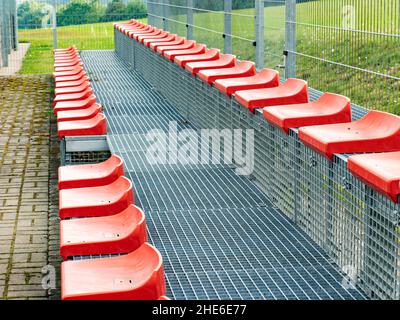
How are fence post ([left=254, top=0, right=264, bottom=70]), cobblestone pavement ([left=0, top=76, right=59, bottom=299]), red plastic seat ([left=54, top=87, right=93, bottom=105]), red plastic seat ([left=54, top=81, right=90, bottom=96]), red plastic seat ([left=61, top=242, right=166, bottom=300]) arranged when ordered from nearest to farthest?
red plastic seat ([left=61, top=242, right=166, bottom=300])
cobblestone pavement ([left=0, top=76, right=59, bottom=299])
fence post ([left=254, top=0, right=264, bottom=70])
red plastic seat ([left=54, top=87, right=93, bottom=105])
red plastic seat ([left=54, top=81, right=90, bottom=96])

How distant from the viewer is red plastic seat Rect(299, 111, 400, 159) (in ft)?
16.5

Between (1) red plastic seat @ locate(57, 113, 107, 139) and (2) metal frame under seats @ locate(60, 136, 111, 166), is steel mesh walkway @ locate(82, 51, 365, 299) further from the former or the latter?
(1) red plastic seat @ locate(57, 113, 107, 139)

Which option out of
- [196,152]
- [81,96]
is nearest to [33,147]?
[81,96]

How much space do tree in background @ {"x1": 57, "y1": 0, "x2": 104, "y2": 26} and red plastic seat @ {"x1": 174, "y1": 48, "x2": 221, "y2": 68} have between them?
10.5m

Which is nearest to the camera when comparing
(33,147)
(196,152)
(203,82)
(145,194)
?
(145,194)

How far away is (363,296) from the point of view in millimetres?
4621

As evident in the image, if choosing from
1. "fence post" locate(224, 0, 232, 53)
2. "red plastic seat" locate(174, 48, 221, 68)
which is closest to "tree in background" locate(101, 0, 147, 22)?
"fence post" locate(224, 0, 232, 53)

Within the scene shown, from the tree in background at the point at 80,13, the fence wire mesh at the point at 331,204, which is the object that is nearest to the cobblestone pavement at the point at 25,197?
the fence wire mesh at the point at 331,204

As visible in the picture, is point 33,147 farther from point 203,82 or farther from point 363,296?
point 363,296

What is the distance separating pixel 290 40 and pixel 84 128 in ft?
6.58

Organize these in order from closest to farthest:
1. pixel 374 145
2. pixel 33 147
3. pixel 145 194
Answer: pixel 374 145 → pixel 145 194 → pixel 33 147

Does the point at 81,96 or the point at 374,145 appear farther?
the point at 81,96
